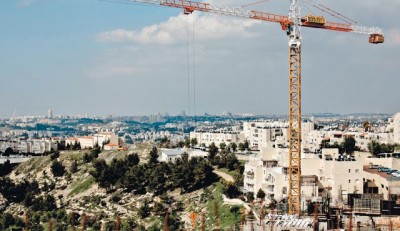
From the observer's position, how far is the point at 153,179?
28.8 meters

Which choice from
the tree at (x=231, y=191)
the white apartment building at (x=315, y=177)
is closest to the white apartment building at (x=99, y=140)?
the tree at (x=231, y=191)

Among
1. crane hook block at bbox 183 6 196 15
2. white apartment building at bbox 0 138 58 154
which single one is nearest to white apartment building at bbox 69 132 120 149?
white apartment building at bbox 0 138 58 154

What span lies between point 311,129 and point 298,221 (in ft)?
92.5

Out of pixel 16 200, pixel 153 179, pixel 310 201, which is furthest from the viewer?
pixel 16 200

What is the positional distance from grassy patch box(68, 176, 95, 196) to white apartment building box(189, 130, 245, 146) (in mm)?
13095

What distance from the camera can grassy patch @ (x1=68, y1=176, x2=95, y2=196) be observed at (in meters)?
32.5

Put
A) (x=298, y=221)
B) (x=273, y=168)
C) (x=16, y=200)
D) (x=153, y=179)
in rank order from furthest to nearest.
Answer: (x=16, y=200) < (x=153, y=179) < (x=273, y=168) < (x=298, y=221)

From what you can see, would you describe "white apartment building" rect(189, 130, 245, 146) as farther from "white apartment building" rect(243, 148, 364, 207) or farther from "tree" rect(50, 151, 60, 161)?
"white apartment building" rect(243, 148, 364, 207)

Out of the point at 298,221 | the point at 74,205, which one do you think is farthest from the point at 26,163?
the point at 298,221

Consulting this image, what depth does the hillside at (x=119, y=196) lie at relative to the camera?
25.0 meters

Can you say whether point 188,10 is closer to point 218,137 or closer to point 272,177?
point 272,177

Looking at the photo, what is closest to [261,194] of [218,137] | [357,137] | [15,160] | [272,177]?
[272,177]

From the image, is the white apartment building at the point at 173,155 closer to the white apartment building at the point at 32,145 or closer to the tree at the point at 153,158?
the tree at the point at 153,158

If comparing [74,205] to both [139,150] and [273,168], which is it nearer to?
[139,150]
